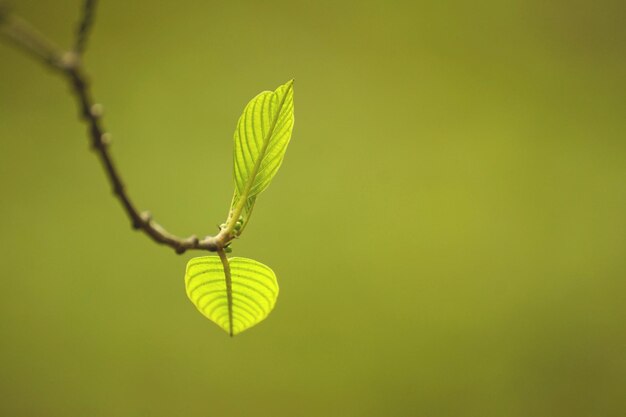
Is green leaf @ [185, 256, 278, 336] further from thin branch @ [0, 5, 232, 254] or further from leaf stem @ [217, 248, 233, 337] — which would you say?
thin branch @ [0, 5, 232, 254]

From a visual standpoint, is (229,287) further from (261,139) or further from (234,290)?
(261,139)

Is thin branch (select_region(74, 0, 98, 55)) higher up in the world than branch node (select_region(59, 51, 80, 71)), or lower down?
higher up

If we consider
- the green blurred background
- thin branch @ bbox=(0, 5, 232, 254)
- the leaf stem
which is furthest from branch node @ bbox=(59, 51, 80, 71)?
the green blurred background

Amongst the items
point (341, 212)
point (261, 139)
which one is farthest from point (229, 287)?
point (341, 212)

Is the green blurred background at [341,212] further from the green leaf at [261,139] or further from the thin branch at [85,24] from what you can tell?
the thin branch at [85,24]

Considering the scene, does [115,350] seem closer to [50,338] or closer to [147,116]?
[50,338]

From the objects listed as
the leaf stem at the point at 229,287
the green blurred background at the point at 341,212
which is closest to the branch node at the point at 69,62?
the leaf stem at the point at 229,287
